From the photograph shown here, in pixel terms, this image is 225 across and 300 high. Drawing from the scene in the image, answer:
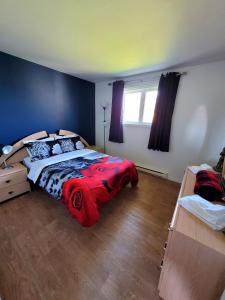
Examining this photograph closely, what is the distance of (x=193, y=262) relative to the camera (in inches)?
30.9

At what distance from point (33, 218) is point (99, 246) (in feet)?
3.30

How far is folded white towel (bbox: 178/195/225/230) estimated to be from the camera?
0.85m

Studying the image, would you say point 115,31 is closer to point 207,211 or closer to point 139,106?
point 139,106

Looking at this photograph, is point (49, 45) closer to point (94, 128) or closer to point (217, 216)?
point (94, 128)

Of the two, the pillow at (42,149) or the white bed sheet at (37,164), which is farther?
the pillow at (42,149)

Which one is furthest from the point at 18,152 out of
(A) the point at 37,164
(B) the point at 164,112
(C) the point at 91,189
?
(B) the point at 164,112

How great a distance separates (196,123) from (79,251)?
8.97ft

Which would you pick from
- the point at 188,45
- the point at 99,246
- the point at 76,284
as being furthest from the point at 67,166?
the point at 188,45

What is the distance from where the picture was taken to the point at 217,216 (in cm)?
87

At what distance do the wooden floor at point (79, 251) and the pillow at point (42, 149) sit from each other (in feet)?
2.49

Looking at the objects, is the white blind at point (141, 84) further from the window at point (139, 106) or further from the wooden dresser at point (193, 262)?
the wooden dresser at point (193, 262)

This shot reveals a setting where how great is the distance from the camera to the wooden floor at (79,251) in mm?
1042

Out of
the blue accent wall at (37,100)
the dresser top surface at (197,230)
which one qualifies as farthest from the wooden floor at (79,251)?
the blue accent wall at (37,100)

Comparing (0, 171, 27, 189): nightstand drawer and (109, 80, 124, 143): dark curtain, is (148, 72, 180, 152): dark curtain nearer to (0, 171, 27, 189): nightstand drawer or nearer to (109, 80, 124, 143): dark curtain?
(109, 80, 124, 143): dark curtain
